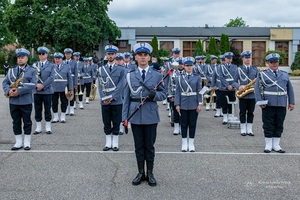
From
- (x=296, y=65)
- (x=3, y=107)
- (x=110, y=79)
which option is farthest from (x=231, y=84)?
(x=296, y=65)

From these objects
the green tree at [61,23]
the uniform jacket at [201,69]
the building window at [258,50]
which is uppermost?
the green tree at [61,23]

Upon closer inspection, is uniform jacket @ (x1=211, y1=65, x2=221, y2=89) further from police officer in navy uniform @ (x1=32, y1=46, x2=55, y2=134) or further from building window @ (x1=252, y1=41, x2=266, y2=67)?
building window @ (x1=252, y1=41, x2=266, y2=67)

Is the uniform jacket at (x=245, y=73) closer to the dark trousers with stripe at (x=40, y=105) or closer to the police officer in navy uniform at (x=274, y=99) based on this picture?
the police officer in navy uniform at (x=274, y=99)

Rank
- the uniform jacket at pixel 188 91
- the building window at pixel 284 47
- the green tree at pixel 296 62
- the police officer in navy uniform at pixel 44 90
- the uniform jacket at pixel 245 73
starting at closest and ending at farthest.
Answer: the uniform jacket at pixel 188 91 → the police officer in navy uniform at pixel 44 90 → the uniform jacket at pixel 245 73 → the green tree at pixel 296 62 → the building window at pixel 284 47

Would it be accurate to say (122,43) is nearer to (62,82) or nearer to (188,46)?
(188,46)

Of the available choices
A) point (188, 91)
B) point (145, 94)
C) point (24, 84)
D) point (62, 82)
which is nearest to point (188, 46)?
point (62, 82)

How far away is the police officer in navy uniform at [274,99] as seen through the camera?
872 centimetres

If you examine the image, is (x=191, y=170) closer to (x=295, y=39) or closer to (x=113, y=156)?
(x=113, y=156)

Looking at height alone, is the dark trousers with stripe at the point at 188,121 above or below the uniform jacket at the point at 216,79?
below

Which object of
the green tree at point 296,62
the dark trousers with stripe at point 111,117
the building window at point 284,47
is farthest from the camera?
the building window at point 284,47

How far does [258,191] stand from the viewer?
20.0ft

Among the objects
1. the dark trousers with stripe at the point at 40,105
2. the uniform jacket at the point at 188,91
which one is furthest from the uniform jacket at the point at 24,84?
the uniform jacket at the point at 188,91

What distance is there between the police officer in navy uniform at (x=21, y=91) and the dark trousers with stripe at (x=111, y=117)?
1.53 metres

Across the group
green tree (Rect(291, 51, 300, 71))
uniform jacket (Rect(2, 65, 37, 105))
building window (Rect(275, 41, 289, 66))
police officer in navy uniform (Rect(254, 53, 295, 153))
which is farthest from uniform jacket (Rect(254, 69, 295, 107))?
building window (Rect(275, 41, 289, 66))
